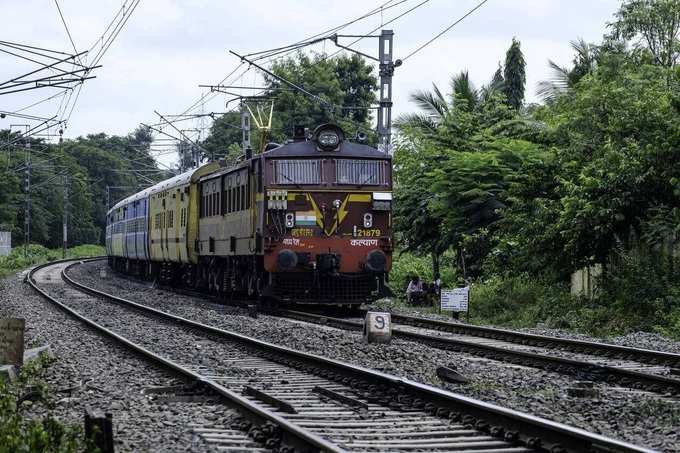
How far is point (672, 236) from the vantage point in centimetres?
1864

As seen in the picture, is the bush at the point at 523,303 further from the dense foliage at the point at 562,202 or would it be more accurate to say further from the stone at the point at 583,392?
the stone at the point at 583,392

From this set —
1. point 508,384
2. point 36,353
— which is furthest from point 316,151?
point 508,384

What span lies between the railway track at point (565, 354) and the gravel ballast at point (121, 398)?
13.3ft

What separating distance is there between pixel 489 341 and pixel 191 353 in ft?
14.8

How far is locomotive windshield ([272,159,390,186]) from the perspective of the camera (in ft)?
70.6

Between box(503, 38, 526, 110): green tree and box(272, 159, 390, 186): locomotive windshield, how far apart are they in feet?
97.5

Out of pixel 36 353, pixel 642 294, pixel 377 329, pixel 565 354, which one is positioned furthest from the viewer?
pixel 642 294

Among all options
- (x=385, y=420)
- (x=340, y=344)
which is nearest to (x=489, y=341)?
(x=340, y=344)

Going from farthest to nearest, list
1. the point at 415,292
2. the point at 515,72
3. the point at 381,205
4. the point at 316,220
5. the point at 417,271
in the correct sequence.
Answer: the point at 515,72 < the point at 417,271 < the point at 415,292 < the point at 381,205 < the point at 316,220

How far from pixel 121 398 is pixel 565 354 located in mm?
6380

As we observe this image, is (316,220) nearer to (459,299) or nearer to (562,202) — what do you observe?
(459,299)

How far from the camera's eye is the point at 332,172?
21.8 m

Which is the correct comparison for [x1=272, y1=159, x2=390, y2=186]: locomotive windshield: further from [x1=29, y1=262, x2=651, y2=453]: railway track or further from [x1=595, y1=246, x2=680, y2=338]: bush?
[x1=29, y1=262, x2=651, y2=453]: railway track

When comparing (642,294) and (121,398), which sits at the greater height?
(642,294)
